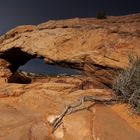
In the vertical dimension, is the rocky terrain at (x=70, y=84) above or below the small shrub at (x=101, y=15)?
below

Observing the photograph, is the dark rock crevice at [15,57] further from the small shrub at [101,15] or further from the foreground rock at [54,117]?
the foreground rock at [54,117]

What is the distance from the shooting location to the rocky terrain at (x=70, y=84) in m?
7.06

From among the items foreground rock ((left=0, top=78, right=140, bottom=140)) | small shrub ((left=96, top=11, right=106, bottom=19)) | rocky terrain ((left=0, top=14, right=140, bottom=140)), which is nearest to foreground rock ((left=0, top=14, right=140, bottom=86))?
rocky terrain ((left=0, top=14, right=140, bottom=140))

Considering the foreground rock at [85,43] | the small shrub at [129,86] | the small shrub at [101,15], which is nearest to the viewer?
the small shrub at [129,86]

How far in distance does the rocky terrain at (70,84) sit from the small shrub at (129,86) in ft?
0.84

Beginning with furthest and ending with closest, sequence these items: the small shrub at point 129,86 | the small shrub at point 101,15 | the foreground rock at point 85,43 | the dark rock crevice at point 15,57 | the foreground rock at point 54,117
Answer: the dark rock crevice at point 15,57 < the small shrub at point 101,15 < the foreground rock at point 85,43 < the small shrub at point 129,86 < the foreground rock at point 54,117

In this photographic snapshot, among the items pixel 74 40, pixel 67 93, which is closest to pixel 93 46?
pixel 74 40

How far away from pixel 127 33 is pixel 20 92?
4364 mm

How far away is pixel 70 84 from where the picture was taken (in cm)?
1082

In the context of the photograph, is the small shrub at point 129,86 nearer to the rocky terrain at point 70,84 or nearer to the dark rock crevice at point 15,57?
the rocky terrain at point 70,84

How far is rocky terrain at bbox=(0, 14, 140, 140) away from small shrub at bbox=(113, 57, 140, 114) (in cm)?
26

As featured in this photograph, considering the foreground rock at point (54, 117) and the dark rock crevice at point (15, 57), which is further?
the dark rock crevice at point (15, 57)

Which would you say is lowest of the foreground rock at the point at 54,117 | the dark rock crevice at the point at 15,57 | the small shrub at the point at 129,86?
the foreground rock at the point at 54,117

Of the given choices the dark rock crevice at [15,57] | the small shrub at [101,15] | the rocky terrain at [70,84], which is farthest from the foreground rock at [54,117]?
the small shrub at [101,15]
